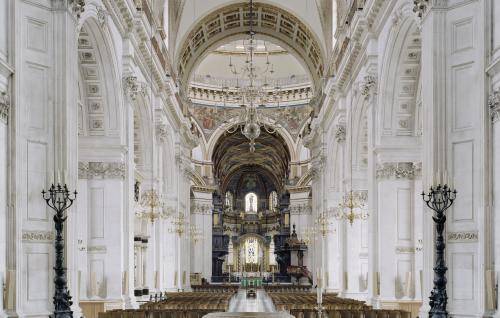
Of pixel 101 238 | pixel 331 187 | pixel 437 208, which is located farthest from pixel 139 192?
pixel 437 208

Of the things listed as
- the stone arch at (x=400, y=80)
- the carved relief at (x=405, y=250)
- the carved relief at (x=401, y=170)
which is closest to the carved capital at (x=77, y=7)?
the stone arch at (x=400, y=80)

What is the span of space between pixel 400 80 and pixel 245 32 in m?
20.7

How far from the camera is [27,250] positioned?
1355cm

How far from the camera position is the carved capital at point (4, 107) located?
12.6 metres

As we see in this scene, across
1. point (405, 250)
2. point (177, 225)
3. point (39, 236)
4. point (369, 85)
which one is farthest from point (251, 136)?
point (39, 236)

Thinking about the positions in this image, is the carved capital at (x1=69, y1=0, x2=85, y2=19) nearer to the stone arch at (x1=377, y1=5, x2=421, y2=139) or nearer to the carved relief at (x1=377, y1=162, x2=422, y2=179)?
the stone arch at (x1=377, y1=5, x2=421, y2=139)

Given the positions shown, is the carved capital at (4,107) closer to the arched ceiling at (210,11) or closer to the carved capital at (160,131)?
the carved capital at (160,131)

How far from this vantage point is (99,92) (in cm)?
2097

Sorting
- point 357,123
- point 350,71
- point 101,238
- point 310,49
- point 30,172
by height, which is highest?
point 310,49

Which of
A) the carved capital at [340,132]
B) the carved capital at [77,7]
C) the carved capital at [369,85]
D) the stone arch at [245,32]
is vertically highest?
the stone arch at [245,32]

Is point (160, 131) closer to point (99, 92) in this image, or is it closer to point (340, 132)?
point (340, 132)

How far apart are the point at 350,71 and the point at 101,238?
1128cm

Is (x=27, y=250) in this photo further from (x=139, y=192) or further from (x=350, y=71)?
(x=350, y=71)

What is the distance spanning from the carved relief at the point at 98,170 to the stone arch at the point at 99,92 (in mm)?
797
